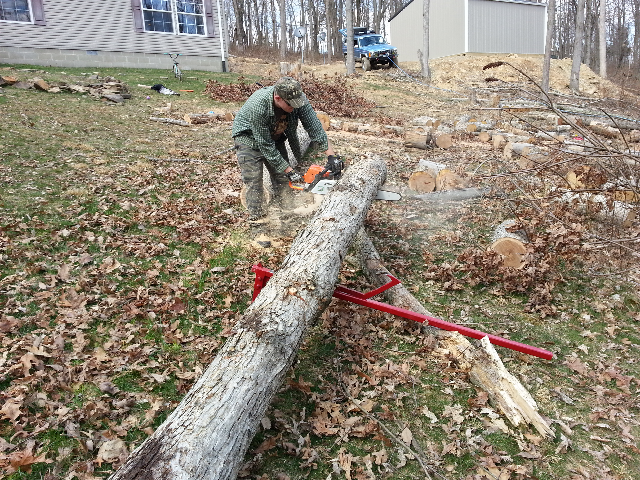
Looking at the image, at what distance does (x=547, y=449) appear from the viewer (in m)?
3.04

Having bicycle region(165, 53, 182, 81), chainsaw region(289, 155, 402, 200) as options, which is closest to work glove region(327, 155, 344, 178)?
chainsaw region(289, 155, 402, 200)

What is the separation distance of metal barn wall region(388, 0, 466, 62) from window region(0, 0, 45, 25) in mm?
20787

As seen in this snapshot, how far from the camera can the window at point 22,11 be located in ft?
50.8

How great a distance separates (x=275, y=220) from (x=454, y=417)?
383 centimetres

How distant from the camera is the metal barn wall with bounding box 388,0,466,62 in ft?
84.1

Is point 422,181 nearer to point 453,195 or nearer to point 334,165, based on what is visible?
point 453,195

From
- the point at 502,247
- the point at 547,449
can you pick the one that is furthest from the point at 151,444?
the point at 502,247

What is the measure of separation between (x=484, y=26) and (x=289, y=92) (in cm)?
2464

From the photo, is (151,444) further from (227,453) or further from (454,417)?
(454,417)

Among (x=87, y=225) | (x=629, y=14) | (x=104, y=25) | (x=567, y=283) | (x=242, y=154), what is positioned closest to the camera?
(x=567, y=283)

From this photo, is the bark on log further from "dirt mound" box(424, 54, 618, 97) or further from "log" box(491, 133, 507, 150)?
"dirt mound" box(424, 54, 618, 97)

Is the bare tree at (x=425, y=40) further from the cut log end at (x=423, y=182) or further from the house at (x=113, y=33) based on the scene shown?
the cut log end at (x=423, y=182)

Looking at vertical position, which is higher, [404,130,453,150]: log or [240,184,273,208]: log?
[404,130,453,150]: log

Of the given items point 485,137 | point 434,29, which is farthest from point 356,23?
point 485,137
